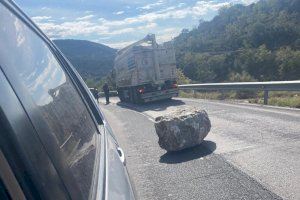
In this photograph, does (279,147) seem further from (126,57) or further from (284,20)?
(284,20)

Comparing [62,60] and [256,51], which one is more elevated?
[62,60]

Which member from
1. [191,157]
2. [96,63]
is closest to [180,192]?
[191,157]

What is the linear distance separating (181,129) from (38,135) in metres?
7.37

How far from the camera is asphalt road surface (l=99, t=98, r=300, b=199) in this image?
19.1ft

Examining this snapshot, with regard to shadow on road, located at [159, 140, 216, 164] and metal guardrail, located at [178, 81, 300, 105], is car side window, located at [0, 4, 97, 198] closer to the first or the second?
shadow on road, located at [159, 140, 216, 164]

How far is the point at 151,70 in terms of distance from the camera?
2608 centimetres

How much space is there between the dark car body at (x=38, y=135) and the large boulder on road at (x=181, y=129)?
6.17 m

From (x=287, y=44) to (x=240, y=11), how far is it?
225ft

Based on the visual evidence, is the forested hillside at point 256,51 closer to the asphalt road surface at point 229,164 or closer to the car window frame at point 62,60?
the asphalt road surface at point 229,164

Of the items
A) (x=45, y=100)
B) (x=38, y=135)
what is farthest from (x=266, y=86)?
(x=38, y=135)

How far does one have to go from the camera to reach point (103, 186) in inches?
71.4

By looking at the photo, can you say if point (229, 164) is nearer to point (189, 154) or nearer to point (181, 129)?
point (189, 154)

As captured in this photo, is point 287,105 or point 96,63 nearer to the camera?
point 287,105

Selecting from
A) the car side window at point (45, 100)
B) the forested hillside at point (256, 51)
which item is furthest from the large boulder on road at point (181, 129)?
the forested hillside at point (256, 51)
